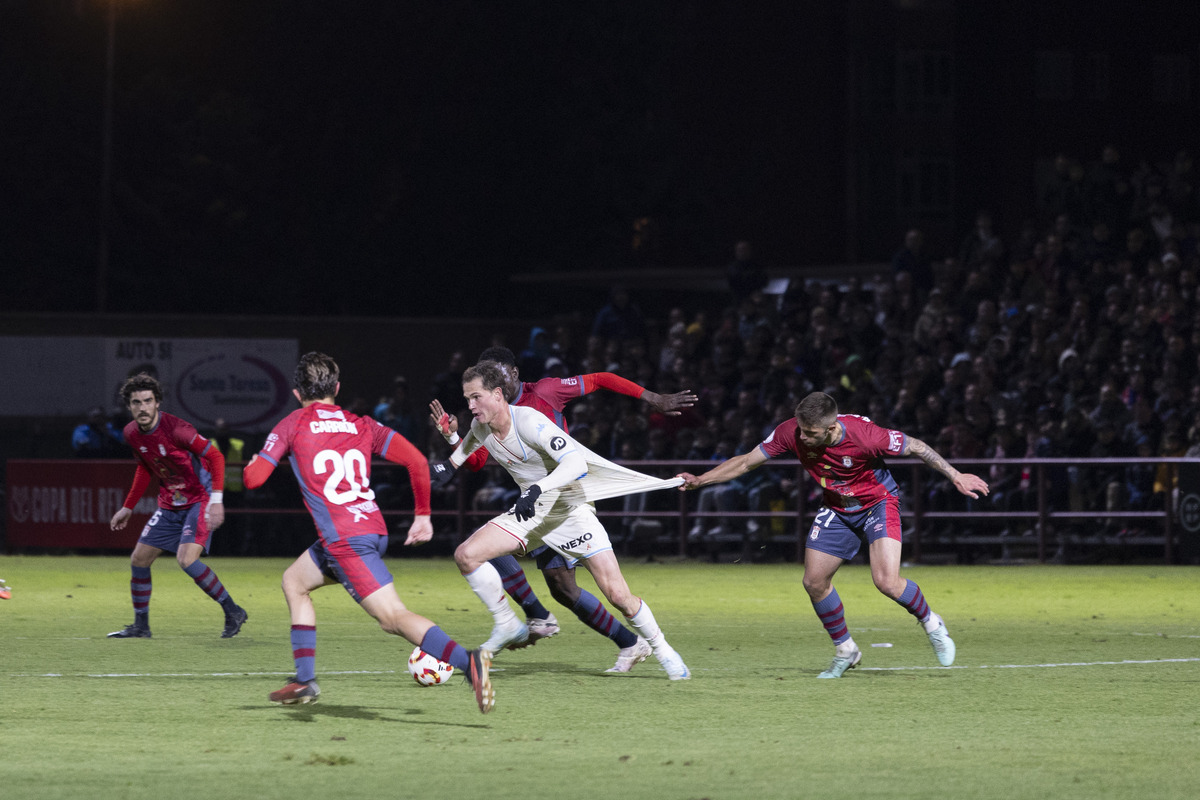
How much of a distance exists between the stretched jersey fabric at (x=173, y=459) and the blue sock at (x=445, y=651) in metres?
4.30

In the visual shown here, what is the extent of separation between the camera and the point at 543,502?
10.9 m

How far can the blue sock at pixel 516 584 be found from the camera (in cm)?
1203

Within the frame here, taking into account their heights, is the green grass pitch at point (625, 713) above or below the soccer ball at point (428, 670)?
below

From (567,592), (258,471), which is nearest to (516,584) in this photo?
(567,592)

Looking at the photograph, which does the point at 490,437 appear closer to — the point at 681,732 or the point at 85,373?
the point at 681,732

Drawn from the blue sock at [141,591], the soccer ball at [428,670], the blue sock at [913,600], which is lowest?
the soccer ball at [428,670]

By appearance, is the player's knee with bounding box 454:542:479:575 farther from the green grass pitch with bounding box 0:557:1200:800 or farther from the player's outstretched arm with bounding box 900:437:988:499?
the player's outstretched arm with bounding box 900:437:988:499

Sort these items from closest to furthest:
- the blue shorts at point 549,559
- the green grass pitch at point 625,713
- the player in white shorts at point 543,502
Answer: the green grass pitch at point 625,713 < the player in white shorts at point 543,502 < the blue shorts at point 549,559

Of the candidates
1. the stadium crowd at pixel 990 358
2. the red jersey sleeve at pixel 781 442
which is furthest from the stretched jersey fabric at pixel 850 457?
the stadium crowd at pixel 990 358

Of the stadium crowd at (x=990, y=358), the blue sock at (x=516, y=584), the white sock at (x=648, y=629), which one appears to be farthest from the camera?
the stadium crowd at (x=990, y=358)

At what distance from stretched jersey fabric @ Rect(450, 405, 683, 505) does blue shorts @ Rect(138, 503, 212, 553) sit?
10.4 ft

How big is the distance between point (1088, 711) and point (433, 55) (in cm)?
4047

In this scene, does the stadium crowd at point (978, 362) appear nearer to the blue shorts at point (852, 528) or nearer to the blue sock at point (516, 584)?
the blue sock at point (516, 584)

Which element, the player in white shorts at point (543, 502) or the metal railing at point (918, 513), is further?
the metal railing at point (918, 513)
